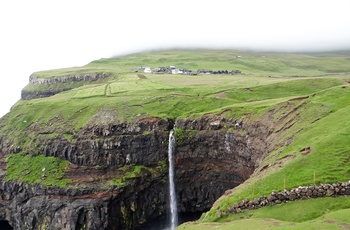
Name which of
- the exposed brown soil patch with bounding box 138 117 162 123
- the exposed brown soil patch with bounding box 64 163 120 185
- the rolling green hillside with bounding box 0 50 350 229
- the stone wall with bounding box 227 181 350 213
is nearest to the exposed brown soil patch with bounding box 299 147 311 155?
the rolling green hillside with bounding box 0 50 350 229

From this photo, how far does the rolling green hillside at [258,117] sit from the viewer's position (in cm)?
3064

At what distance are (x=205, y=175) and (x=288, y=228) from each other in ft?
169

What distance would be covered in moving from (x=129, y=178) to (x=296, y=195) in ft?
157

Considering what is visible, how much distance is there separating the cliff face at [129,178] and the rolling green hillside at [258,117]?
3670 mm

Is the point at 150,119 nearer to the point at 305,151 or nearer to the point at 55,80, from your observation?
the point at 305,151

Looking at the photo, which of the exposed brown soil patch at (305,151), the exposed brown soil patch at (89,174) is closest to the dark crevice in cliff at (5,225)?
the exposed brown soil patch at (89,174)

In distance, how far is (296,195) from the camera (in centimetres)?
3153

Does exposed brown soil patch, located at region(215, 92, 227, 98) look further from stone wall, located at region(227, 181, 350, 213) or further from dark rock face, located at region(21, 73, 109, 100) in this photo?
dark rock face, located at region(21, 73, 109, 100)

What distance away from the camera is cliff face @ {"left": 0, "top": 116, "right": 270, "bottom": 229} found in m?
70.6

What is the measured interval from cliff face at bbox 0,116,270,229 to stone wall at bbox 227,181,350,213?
32.9 meters

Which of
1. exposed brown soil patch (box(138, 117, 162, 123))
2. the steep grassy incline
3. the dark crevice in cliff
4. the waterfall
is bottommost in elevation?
the dark crevice in cliff

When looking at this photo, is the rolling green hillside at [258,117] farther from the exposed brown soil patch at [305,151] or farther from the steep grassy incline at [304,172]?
the exposed brown soil patch at [305,151]

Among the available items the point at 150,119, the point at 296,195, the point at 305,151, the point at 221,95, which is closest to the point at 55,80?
the point at 150,119

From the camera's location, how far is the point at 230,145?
Result: 6719 centimetres
